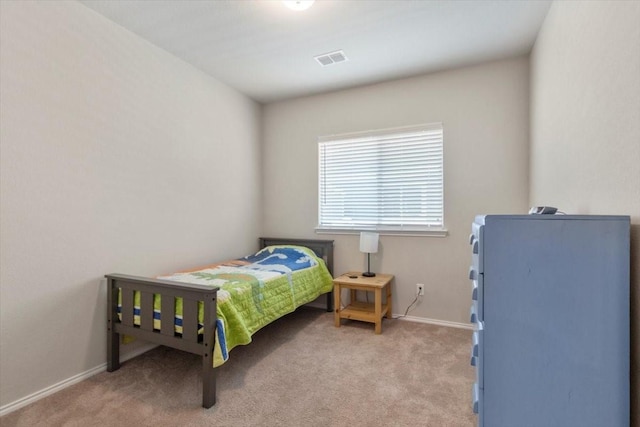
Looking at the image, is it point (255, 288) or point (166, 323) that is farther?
point (255, 288)

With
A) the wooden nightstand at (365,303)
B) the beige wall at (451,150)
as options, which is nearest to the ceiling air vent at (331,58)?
the beige wall at (451,150)

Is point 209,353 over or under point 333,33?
under

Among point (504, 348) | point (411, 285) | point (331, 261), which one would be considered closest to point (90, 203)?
point (331, 261)


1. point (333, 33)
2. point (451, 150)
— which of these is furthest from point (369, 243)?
point (333, 33)

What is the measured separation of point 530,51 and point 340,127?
1.89 metres

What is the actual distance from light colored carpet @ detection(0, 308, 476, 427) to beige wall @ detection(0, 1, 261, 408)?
334 millimetres

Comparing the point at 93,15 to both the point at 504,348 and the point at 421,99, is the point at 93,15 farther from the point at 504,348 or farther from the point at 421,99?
the point at 504,348

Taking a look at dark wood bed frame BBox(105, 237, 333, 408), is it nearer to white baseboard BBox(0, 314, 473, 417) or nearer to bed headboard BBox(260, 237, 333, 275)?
white baseboard BBox(0, 314, 473, 417)

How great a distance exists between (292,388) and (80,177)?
6.64 ft

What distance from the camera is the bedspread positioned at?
79.7 inches

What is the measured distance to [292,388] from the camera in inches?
79.4

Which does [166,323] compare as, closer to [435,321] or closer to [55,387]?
[55,387]

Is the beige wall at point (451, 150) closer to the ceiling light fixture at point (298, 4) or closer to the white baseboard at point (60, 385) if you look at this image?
the ceiling light fixture at point (298, 4)

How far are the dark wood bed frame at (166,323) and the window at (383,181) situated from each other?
202cm
